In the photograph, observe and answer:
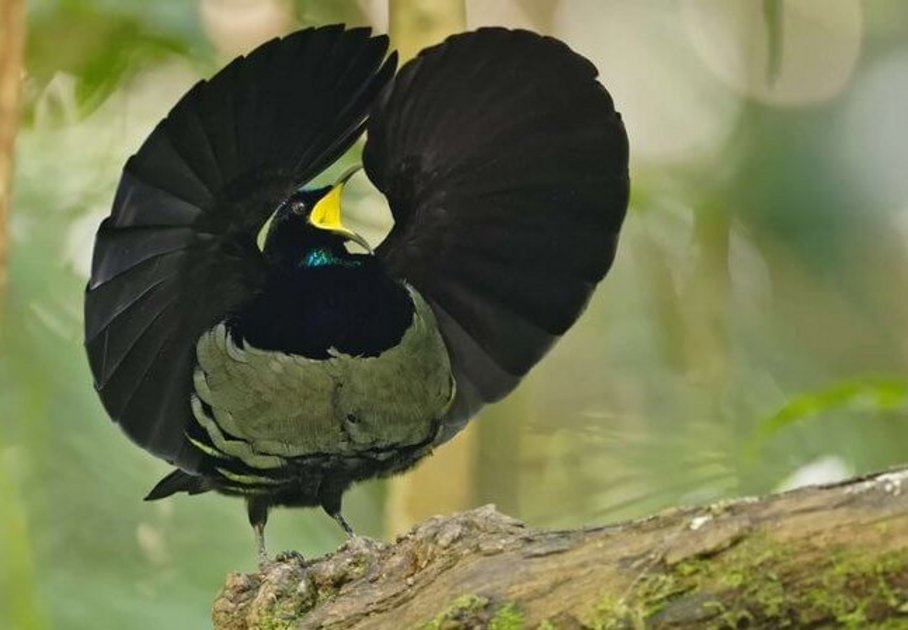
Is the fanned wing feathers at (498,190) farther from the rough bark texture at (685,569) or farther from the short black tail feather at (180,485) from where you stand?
the rough bark texture at (685,569)

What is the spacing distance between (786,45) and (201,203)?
428cm

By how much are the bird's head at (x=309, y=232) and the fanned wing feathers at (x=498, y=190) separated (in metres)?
0.08

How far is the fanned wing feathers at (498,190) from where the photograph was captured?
7.72ft

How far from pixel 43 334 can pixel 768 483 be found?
1921 millimetres

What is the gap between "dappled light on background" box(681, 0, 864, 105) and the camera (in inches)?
225

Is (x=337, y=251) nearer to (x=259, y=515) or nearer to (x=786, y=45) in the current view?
(x=259, y=515)

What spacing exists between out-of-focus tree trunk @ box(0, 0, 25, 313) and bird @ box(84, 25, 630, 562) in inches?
23.0

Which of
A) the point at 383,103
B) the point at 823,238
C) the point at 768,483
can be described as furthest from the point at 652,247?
the point at 383,103

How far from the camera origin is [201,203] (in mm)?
2312

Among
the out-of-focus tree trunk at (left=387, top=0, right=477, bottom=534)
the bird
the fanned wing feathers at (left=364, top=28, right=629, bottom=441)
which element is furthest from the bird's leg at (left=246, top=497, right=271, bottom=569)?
the out-of-focus tree trunk at (left=387, top=0, right=477, bottom=534)

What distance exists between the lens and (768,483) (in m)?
4.15

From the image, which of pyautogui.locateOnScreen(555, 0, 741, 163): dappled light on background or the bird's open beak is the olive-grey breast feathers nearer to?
the bird's open beak

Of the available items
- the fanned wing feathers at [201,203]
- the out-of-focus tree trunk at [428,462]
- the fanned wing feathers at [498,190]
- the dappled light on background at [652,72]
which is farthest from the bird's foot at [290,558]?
the dappled light on background at [652,72]

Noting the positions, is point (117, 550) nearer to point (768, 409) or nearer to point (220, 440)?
point (220, 440)
